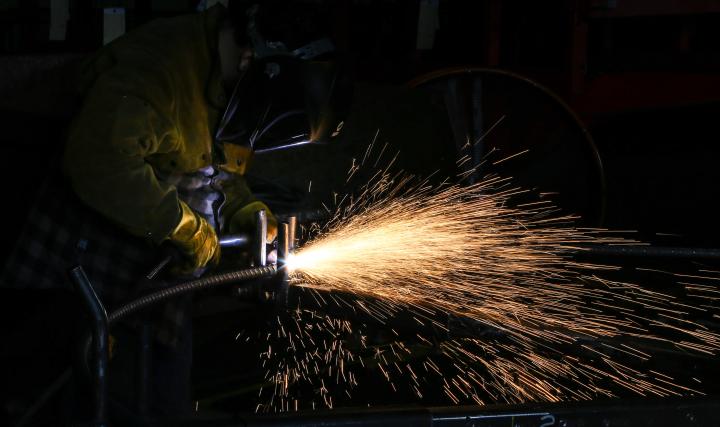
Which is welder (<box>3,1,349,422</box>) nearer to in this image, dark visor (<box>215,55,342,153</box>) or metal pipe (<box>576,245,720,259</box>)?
dark visor (<box>215,55,342,153</box>)

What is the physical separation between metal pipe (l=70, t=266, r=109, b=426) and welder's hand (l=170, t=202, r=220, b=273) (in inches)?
40.4

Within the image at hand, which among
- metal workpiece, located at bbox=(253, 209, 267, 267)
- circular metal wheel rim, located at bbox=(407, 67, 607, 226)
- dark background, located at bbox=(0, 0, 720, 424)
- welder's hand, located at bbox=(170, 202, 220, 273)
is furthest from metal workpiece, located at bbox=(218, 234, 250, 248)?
circular metal wheel rim, located at bbox=(407, 67, 607, 226)

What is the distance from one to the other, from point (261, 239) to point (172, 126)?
0.42 metres

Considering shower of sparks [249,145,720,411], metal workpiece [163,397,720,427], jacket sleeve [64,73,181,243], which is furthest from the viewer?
shower of sparks [249,145,720,411]

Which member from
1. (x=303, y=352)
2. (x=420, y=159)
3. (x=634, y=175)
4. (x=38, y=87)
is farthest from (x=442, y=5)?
(x=38, y=87)

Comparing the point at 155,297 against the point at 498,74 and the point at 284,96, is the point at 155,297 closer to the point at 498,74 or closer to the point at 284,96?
the point at 284,96

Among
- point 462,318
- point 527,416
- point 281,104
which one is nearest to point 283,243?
point 281,104

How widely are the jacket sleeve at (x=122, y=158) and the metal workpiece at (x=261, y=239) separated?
0.24 m

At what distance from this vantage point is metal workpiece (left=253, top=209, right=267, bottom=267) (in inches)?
109

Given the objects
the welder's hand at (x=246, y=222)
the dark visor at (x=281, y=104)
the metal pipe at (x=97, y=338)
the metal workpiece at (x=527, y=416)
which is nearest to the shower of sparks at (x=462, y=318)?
the welder's hand at (x=246, y=222)

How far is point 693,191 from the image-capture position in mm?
6184

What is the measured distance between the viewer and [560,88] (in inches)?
216

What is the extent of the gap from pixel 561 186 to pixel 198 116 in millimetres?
3131

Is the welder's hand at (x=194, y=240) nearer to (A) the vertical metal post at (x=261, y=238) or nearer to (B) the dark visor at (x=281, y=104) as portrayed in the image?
(A) the vertical metal post at (x=261, y=238)
